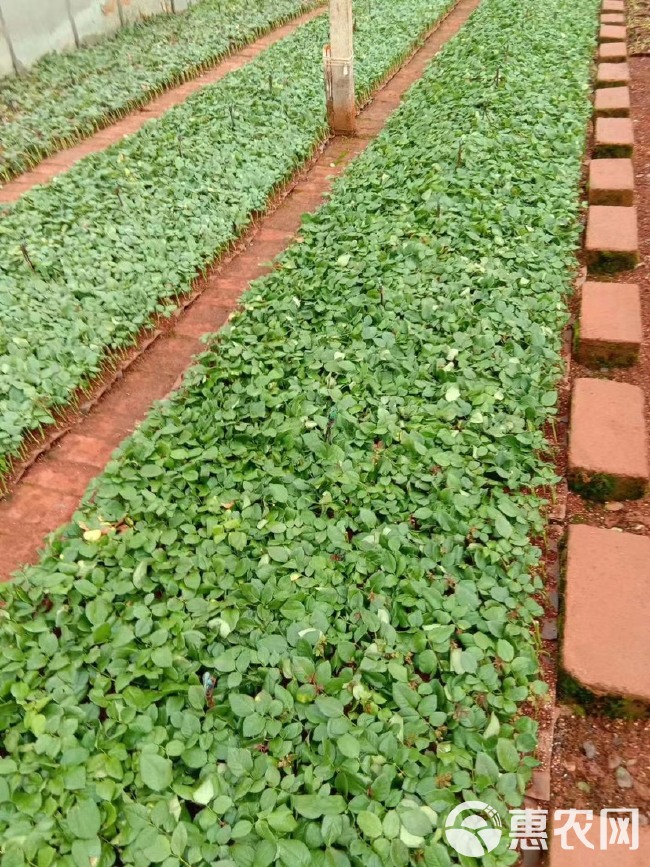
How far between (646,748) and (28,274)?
4.00 metres

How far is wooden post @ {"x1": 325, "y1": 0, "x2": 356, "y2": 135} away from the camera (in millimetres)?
5723

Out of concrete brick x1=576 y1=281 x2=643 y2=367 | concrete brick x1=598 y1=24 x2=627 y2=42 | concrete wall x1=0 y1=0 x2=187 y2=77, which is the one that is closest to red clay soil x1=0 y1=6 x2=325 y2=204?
concrete wall x1=0 y1=0 x2=187 y2=77

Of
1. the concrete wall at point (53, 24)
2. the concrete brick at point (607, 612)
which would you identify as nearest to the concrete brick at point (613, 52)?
the concrete wall at point (53, 24)

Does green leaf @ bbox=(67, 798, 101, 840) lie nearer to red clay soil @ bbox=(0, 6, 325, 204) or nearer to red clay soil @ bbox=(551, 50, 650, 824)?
red clay soil @ bbox=(551, 50, 650, 824)

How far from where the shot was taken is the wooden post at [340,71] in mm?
5723

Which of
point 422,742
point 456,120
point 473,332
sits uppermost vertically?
point 456,120

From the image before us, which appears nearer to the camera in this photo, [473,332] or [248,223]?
[473,332]

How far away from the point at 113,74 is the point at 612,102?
18.3 feet

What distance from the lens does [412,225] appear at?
4.31m

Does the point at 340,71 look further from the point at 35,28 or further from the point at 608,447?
the point at 608,447

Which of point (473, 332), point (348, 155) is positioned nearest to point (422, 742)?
point (473, 332)

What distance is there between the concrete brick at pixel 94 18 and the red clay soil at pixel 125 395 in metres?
5.42

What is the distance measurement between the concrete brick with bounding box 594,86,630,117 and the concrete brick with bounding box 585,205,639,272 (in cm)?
222

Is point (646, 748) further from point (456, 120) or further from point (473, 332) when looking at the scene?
point (456, 120)
